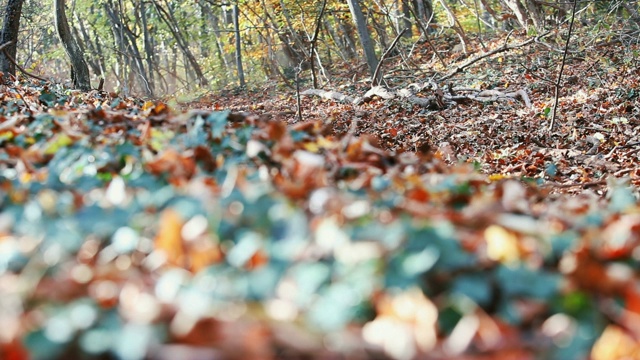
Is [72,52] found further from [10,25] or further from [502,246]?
[502,246]

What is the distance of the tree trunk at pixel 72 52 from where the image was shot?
36.9 feet

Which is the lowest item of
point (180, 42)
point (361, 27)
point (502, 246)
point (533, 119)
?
point (533, 119)

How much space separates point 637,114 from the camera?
7676 millimetres

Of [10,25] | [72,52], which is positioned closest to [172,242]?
[72,52]

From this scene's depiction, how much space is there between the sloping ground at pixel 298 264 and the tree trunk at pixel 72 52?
32.4 feet

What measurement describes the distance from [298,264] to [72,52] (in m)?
11.3

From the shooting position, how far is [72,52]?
11.2m

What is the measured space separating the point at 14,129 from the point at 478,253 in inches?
95.3

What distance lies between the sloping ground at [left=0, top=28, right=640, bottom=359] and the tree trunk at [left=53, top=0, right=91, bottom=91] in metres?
9.88

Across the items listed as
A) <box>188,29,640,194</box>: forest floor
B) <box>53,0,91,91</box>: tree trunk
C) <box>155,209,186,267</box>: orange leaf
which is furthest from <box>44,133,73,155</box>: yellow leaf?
<box>53,0,91,91</box>: tree trunk

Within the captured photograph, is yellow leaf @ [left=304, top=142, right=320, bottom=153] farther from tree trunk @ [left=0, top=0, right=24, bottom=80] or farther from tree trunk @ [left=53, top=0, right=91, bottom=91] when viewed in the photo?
tree trunk @ [left=0, top=0, right=24, bottom=80]

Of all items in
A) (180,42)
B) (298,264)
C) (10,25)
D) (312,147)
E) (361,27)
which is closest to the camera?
(298,264)

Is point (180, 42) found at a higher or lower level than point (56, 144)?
A: higher

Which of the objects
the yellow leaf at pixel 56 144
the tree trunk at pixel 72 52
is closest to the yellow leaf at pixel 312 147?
the yellow leaf at pixel 56 144
